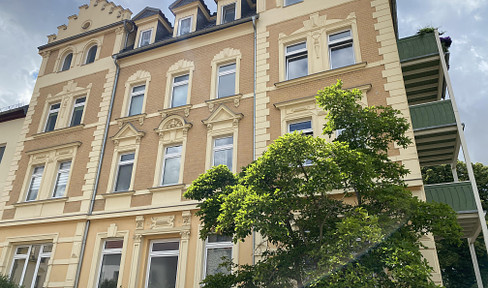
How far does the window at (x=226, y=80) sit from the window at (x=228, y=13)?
252cm

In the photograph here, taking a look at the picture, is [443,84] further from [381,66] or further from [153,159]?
[153,159]

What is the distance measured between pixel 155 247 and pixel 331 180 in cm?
796

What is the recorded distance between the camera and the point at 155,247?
1223cm

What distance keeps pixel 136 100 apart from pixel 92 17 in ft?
20.8

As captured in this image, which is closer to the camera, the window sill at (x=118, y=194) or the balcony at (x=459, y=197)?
Answer: the balcony at (x=459, y=197)

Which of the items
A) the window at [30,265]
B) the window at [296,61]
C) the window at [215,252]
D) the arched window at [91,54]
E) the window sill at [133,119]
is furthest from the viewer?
the arched window at [91,54]

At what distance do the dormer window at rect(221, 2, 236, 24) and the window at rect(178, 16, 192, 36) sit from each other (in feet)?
5.27

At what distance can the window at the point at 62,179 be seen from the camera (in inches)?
579

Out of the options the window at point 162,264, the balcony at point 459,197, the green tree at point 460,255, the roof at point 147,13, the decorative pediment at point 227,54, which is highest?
the roof at point 147,13

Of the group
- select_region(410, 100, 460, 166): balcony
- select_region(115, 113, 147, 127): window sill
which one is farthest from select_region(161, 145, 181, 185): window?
select_region(410, 100, 460, 166): balcony

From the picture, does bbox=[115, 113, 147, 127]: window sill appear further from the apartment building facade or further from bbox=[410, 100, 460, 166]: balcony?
bbox=[410, 100, 460, 166]: balcony

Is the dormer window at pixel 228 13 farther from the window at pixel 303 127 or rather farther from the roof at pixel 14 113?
the roof at pixel 14 113

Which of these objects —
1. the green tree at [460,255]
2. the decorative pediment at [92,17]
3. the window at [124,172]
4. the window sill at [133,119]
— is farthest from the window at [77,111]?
the green tree at [460,255]

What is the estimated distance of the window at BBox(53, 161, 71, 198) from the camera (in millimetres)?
14711
